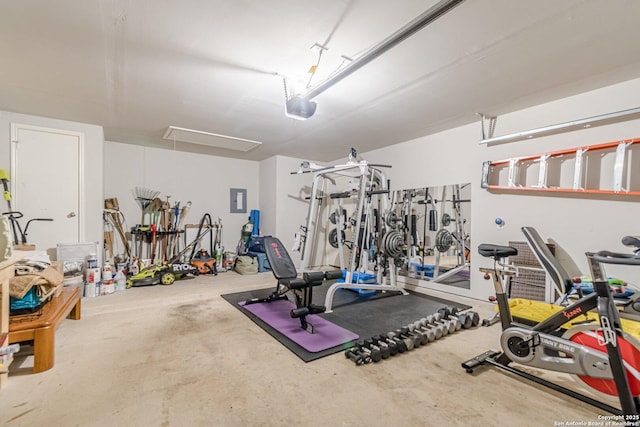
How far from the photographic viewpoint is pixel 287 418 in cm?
168

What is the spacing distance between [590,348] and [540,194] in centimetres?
233

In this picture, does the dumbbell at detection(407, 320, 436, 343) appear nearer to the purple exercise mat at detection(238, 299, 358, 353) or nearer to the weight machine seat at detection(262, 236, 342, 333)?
the purple exercise mat at detection(238, 299, 358, 353)

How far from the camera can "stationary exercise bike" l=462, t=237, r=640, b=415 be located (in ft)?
5.12

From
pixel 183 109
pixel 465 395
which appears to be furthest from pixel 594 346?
pixel 183 109

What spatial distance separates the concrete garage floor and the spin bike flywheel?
0.18 m

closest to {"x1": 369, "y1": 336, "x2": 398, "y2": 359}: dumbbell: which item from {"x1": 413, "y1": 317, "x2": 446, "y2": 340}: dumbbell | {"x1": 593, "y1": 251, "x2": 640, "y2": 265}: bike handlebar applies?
{"x1": 413, "y1": 317, "x2": 446, "y2": 340}: dumbbell

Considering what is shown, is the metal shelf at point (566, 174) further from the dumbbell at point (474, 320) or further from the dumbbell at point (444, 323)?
the dumbbell at point (444, 323)

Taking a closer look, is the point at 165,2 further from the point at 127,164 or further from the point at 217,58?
the point at 127,164

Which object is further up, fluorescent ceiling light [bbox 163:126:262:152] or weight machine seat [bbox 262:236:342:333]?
fluorescent ceiling light [bbox 163:126:262:152]

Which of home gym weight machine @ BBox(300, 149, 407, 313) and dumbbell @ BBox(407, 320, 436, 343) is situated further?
home gym weight machine @ BBox(300, 149, 407, 313)

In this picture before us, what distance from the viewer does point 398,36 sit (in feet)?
6.30

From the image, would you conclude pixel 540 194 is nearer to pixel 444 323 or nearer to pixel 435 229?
pixel 435 229

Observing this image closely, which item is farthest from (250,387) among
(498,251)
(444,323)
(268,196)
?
(268,196)

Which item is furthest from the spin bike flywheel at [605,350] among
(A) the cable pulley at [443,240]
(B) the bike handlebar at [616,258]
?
(A) the cable pulley at [443,240]
